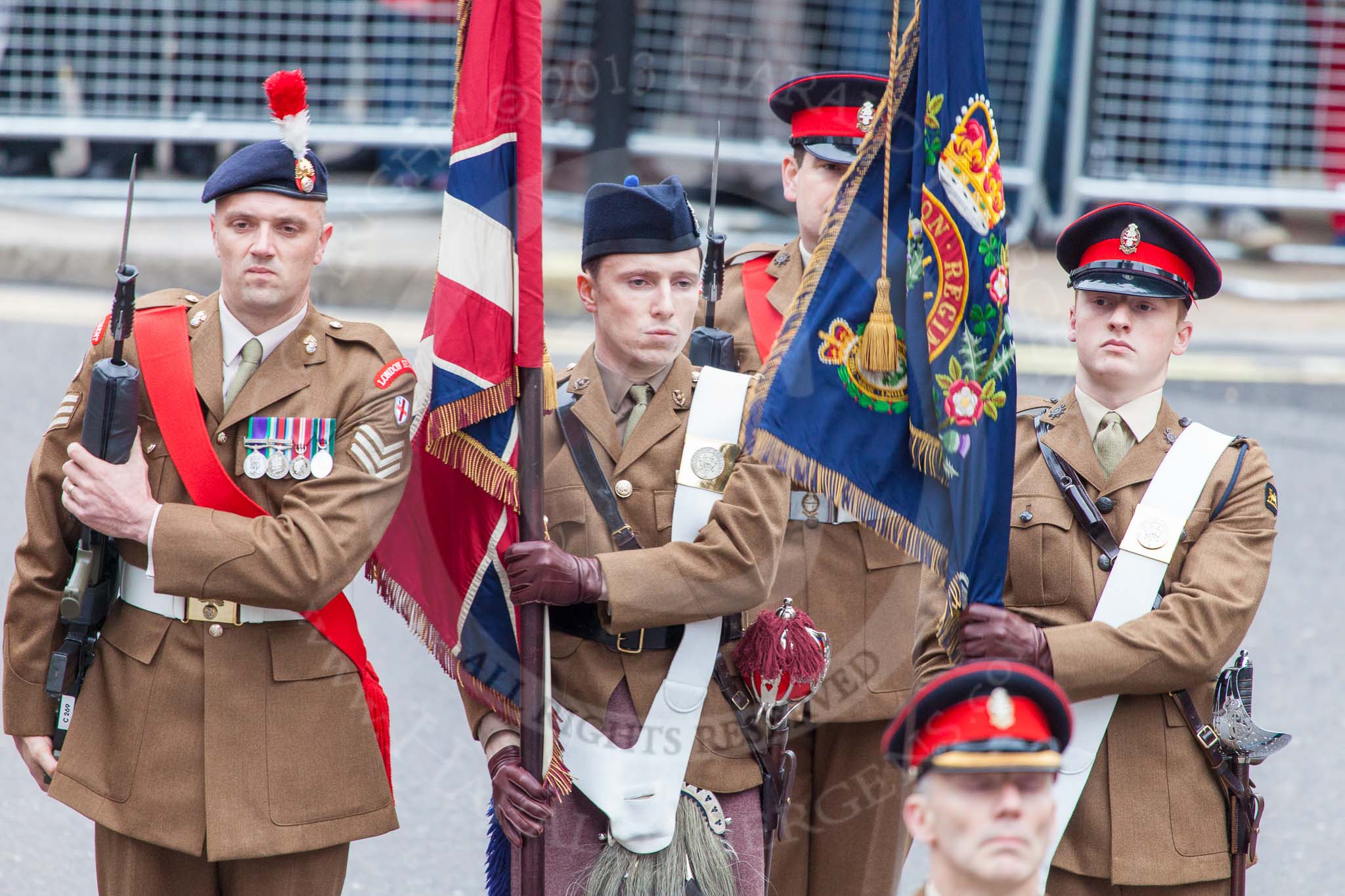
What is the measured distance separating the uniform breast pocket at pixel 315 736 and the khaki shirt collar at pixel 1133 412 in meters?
1.55

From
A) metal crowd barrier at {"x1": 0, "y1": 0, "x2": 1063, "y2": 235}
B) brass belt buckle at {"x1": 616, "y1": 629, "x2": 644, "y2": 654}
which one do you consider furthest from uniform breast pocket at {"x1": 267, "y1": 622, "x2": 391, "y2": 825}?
metal crowd barrier at {"x1": 0, "y1": 0, "x2": 1063, "y2": 235}

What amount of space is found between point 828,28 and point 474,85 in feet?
24.7

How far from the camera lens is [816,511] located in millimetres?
3773

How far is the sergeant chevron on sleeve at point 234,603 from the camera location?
3.11 m

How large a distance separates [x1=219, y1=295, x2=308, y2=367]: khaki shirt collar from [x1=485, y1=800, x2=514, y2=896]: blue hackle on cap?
1.03 meters

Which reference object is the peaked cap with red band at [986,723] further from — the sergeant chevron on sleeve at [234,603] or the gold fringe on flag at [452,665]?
the sergeant chevron on sleeve at [234,603]

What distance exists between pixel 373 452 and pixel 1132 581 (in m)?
1.47

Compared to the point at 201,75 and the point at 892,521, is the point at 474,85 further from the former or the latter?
the point at 201,75

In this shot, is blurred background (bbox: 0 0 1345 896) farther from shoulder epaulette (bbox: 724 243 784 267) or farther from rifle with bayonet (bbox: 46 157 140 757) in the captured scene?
rifle with bayonet (bbox: 46 157 140 757)

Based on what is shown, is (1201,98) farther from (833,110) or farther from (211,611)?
(211,611)

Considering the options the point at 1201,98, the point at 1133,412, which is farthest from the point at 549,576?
the point at 1201,98

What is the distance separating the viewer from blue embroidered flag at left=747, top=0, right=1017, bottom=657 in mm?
2871

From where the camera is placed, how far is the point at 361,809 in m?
3.21

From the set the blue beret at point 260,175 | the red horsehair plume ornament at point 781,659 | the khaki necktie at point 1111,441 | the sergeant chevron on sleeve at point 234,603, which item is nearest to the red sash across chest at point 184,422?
the sergeant chevron on sleeve at point 234,603
